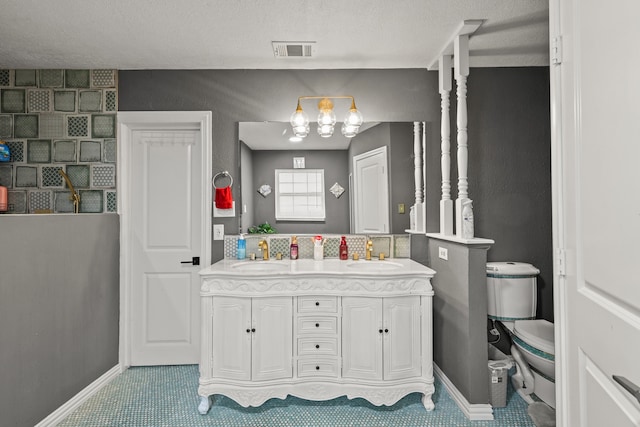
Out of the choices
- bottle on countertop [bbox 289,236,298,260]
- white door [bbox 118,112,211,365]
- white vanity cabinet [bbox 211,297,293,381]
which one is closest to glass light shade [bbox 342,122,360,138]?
bottle on countertop [bbox 289,236,298,260]

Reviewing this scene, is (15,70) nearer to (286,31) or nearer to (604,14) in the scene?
(286,31)

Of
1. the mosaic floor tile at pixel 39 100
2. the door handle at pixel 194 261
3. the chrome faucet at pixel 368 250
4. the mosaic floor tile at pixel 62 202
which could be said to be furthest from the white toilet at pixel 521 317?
the mosaic floor tile at pixel 39 100

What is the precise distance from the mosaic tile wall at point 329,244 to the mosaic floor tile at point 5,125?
184 centimetres

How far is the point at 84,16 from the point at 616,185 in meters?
2.65

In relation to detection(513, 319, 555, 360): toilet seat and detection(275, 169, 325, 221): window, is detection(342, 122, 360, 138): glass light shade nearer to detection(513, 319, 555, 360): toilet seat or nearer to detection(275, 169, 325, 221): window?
detection(275, 169, 325, 221): window

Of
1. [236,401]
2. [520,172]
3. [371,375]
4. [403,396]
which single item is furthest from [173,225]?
[520,172]

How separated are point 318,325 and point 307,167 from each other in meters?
1.19

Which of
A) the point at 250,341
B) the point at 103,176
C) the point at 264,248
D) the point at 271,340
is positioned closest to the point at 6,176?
the point at 103,176

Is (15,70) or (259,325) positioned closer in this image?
(259,325)

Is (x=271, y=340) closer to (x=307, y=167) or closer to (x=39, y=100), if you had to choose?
(x=307, y=167)

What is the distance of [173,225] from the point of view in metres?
2.91

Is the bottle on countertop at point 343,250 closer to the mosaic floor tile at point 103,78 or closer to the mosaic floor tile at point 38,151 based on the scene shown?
the mosaic floor tile at point 103,78

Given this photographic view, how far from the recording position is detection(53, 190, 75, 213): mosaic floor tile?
275 cm

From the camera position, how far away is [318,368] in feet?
7.21
